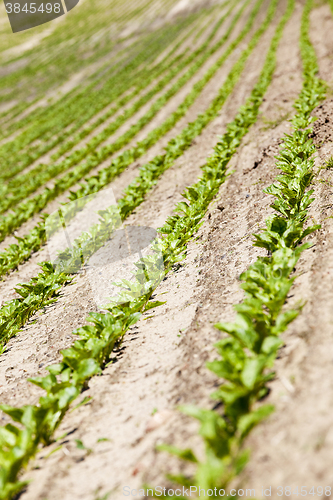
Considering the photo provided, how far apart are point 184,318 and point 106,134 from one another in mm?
14355

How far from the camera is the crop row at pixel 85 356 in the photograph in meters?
2.38

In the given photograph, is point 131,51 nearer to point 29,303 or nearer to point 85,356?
point 29,303

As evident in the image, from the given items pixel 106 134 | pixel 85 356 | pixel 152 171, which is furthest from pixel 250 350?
pixel 106 134

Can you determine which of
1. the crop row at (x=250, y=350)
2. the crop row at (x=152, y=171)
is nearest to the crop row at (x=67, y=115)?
the crop row at (x=152, y=171)

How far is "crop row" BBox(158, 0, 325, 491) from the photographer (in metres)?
1.86

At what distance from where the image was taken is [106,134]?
16.2 m

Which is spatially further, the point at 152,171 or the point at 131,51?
the point at 131,51

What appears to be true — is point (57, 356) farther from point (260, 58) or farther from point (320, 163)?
point (260, 58)

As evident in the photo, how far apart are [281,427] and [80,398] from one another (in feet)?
6.18

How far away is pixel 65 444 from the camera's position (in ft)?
8.59

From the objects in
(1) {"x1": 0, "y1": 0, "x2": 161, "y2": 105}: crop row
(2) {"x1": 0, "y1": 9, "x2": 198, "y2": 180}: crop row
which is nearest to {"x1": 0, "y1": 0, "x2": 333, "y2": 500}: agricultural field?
(2) {"x1": 0, "y1": 9, "x2": 198, "y2": 180}: crop row

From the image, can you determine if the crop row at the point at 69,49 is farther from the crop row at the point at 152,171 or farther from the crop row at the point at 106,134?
the crop row at the point at 152,171

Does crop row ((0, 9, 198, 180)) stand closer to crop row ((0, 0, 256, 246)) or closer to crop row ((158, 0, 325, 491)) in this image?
crop row ((0, 0, 256, 246))

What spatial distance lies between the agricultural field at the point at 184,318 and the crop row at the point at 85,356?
0.8 inches
